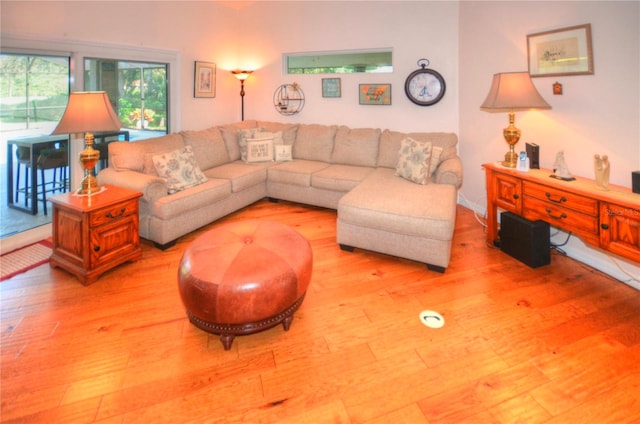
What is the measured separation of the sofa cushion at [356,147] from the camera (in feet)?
14.4

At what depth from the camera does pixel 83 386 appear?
169cm

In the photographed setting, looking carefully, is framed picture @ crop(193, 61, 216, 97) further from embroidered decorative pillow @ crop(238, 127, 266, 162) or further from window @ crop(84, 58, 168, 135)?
embroidered decorative pillow @ crop(238, 127, 266, 162)

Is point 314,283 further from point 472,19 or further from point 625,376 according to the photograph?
point 472,19

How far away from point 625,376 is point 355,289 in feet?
4.93

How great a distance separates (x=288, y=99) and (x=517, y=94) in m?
3.27

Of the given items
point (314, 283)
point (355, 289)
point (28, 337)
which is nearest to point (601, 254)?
point (355, 289)

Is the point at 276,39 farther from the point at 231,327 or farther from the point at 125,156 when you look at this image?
the point at 231,327

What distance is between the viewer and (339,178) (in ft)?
13.1

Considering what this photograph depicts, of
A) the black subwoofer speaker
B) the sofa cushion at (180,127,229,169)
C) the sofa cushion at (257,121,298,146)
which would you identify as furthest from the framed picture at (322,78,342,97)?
the black subwoofer speaker

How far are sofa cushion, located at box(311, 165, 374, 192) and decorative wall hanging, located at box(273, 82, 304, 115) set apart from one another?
1493 millimetres

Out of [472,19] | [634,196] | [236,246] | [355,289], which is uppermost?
[472,19]

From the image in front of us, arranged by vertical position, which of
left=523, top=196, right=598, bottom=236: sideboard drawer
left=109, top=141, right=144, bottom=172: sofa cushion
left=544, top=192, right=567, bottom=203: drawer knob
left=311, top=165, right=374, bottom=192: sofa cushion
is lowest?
left=523, top=196, right=598, bottom=236: sideboard drawer

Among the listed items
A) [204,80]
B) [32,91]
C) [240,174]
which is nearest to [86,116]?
[32,91]

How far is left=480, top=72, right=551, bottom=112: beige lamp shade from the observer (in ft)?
9.27
